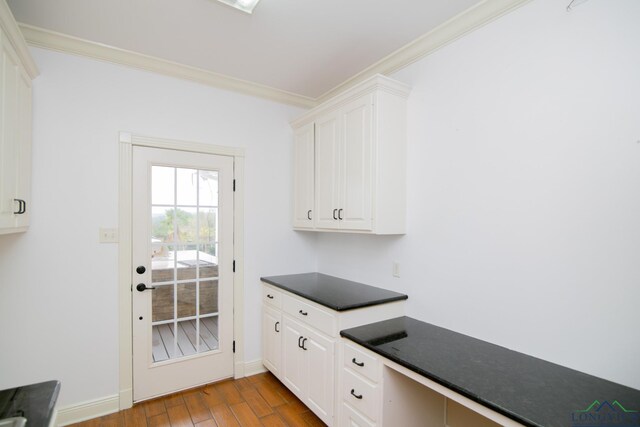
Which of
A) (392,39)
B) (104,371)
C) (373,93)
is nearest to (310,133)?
(373,93)

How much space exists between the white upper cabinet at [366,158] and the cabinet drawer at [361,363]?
31.0 inches

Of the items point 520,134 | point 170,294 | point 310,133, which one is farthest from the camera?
point 310,133

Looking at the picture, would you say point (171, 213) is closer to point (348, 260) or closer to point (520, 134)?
point (348, 260)

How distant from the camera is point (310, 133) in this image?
2861mm

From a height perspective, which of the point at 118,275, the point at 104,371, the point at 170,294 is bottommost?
the point at 104,371

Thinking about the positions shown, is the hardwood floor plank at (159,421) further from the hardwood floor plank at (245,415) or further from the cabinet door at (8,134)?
the cabinet door at (8,134)

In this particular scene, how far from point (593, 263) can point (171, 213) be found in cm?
282

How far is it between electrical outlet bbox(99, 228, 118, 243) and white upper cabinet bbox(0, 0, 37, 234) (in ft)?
1.39

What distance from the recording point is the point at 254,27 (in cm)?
205

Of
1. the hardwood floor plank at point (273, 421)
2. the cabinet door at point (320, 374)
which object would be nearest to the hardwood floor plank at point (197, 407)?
the hardwood floor plank at point (273, 421)

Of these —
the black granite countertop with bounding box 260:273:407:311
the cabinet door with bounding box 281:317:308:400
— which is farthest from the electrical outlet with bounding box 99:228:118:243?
the cabinet door with bounding box 281:317:308:400

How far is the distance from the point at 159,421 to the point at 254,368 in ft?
2.98

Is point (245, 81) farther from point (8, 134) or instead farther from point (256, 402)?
point (256, 402)

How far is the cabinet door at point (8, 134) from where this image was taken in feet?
4.91
